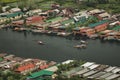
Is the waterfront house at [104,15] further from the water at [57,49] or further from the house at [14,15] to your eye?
the house at [14,15]

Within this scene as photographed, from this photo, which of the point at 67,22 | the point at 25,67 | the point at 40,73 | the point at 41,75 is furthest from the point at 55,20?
the point at 41,75

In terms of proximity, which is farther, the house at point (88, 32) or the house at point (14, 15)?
the house at point (14, 15)

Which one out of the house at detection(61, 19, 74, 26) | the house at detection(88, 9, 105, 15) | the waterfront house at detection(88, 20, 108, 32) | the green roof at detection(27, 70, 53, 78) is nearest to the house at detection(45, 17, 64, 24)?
the house at detection(61, 19, 74, 26)

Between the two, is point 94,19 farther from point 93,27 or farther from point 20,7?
point 20,7

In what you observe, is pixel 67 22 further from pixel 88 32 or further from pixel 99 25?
pixel 88 32

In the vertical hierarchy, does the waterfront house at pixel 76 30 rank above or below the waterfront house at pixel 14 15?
above

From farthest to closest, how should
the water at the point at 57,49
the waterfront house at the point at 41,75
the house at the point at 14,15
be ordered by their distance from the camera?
1. the house at the point at 14,15
2. the water at the point at 57,49
3. the waterfront house at the point at 41,75

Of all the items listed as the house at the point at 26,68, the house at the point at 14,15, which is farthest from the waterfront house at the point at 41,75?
the house at the point at 14,15

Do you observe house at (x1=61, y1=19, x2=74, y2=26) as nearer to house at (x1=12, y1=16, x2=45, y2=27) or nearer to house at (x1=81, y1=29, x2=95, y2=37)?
house at (x1=12, y1=16, x2=45, y2=27)

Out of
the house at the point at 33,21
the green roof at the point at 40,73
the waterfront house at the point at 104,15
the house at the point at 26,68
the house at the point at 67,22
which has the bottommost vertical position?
the house at the point at 33,21
